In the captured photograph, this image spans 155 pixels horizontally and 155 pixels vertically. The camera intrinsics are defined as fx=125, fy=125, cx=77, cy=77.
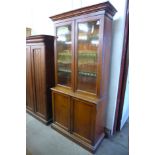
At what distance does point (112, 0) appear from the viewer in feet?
6.55

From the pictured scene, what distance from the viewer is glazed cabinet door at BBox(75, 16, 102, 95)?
5.98ft

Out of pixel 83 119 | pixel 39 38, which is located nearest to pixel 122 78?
pixel 83 119

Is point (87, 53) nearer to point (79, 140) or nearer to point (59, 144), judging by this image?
point (79, 140)

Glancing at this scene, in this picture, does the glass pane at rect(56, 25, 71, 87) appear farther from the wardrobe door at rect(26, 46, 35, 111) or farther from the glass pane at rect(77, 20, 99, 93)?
the wardrobe door at rect(26, 46, 35, 111)

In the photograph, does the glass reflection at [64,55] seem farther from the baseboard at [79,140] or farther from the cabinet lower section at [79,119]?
the baseboard at [79,140]

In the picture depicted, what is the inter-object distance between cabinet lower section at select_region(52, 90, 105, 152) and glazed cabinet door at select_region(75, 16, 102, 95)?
24cm

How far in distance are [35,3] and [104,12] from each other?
240 centimetres

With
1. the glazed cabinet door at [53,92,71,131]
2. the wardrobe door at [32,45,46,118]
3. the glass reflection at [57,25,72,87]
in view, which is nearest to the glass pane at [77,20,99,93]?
the glass reflection at [57,25,72,87]

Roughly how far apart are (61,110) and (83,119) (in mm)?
510

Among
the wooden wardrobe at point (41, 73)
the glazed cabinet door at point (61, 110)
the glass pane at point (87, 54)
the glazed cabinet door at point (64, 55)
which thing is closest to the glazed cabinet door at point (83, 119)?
the glazed cabinet door at point (61, 110)

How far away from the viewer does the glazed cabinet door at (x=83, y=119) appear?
6.25ft

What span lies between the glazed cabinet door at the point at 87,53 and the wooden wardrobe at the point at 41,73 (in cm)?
71

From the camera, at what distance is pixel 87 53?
1.98m
